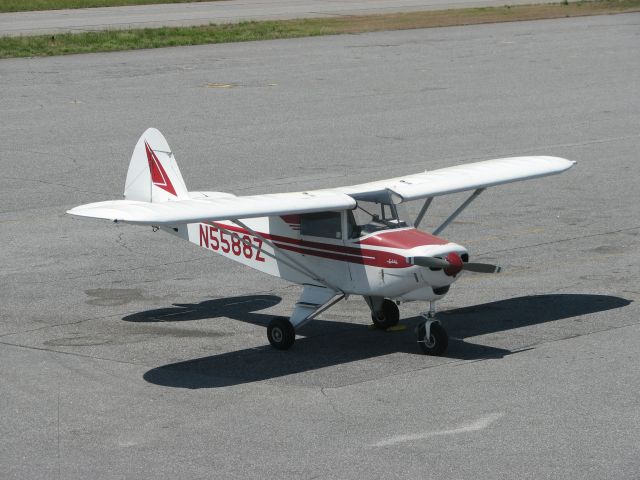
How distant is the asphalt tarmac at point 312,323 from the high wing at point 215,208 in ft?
5.52

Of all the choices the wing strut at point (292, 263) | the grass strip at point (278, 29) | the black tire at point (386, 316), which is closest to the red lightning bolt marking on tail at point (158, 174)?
the wing strut at point (292, 263)

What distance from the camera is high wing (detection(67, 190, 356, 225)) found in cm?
1158

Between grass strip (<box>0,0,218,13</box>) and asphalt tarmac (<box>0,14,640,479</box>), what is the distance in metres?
25.2

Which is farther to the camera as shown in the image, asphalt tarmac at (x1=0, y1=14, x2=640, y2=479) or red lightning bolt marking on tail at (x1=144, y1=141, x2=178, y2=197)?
red lightning bolt marking on tail at (x1=144, y1=141, x2=178, y2=197)

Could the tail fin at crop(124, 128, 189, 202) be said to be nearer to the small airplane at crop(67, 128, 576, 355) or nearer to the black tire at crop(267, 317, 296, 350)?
the small airplane at crop(67, 128, 576, 355)

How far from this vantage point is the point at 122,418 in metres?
11.0

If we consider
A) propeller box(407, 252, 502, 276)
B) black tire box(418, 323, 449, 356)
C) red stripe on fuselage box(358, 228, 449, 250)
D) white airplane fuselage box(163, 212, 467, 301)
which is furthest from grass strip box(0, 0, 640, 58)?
propeller box(407, 252, 502, 276)

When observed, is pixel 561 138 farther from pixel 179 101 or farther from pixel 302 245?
pixel 302 245

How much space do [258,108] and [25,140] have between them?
6527mm

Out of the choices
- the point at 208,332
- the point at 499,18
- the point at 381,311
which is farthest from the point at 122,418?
the point at 499,18

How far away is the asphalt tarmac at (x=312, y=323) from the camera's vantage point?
10.2 metres

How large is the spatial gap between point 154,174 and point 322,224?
Answer: 9.55 feet

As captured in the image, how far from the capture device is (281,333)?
12977 millimetres

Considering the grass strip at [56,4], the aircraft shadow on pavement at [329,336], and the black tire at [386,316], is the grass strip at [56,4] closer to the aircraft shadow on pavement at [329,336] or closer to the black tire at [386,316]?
the aircraft shadow on pavement at [329,336]
